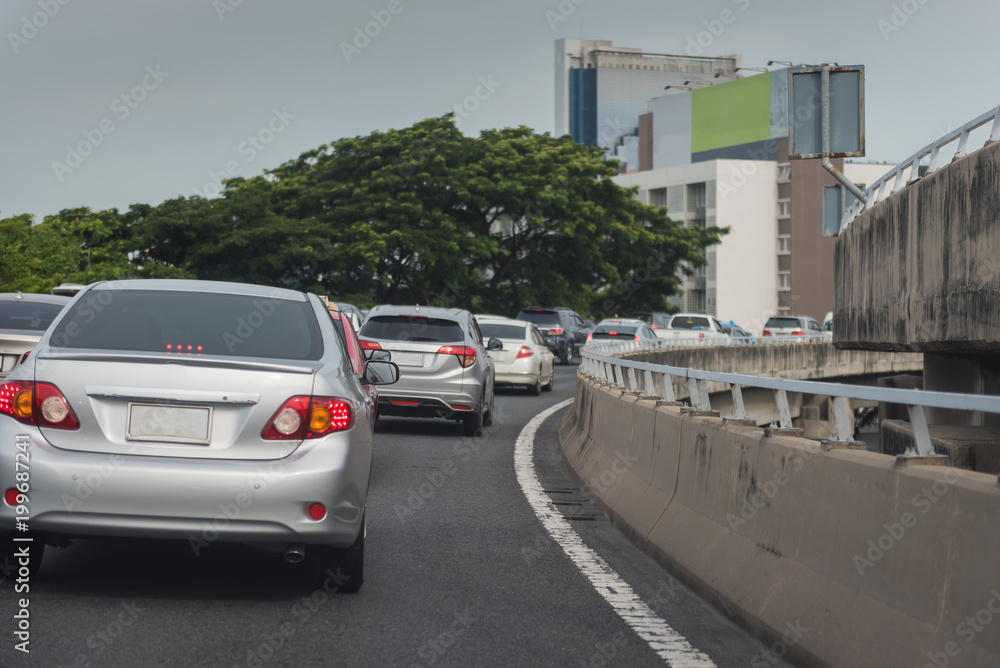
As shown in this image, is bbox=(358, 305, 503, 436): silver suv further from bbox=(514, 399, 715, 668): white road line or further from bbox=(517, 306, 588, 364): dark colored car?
bbox=(517, 306, 588, 364): dark colored car

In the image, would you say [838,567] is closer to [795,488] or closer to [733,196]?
[795,488]

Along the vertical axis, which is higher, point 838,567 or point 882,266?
point 882,266

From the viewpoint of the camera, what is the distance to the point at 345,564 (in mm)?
6098

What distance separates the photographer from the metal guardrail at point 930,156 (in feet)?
39.3

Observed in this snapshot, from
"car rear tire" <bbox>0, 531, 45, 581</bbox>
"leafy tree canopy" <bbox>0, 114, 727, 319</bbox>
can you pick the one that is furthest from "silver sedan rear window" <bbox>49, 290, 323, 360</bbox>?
"leafy tree canopy" <bbox>0, 114, 727, 319</bbox>

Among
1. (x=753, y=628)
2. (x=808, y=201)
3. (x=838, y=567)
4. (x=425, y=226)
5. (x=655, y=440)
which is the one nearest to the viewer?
(x=838, y=567)

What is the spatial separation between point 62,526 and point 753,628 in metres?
2.99

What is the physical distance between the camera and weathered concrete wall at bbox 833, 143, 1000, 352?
11484 mm

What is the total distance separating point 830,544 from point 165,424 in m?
2.83

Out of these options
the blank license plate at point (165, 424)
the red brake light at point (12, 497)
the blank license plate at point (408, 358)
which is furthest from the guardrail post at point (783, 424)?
the blank license plate at point (408, 358)

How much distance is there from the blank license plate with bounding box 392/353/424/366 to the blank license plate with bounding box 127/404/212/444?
31.7 feet

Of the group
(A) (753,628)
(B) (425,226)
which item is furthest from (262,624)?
(B) (425,226)

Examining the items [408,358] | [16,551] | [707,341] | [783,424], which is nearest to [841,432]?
[783,424]

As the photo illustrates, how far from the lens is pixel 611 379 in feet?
43.0
